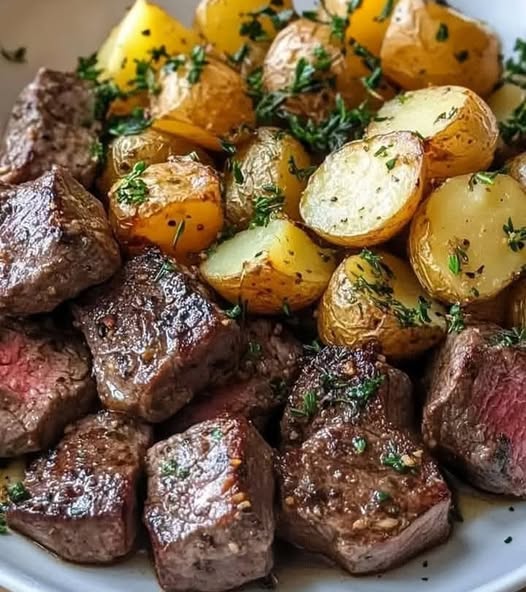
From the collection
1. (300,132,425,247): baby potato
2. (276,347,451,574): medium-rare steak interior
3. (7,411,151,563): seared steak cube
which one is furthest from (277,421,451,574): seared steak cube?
(300,132,425,247): baby potato

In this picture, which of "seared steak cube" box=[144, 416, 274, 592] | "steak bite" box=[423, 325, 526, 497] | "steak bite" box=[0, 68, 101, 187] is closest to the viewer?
"seared steak cube" box=[144, 416, 274, 592]

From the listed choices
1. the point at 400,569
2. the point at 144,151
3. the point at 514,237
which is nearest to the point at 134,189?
the point at 144,151

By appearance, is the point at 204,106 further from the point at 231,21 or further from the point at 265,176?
the point at 231,21

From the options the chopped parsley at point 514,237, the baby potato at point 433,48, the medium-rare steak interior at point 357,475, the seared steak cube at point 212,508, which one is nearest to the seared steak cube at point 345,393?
the medium-rare steak interior at point 357,475

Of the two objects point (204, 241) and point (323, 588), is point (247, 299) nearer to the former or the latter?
point (204, 241)

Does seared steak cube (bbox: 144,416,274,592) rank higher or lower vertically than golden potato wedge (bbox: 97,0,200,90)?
lower

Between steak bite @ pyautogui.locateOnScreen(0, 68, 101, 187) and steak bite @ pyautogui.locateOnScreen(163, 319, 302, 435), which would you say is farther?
steak bite @ pyautogui.locateOnScreen(0, 68, 101, 187)

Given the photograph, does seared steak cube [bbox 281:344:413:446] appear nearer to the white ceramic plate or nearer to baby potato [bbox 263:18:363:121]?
the white ceramic plate
